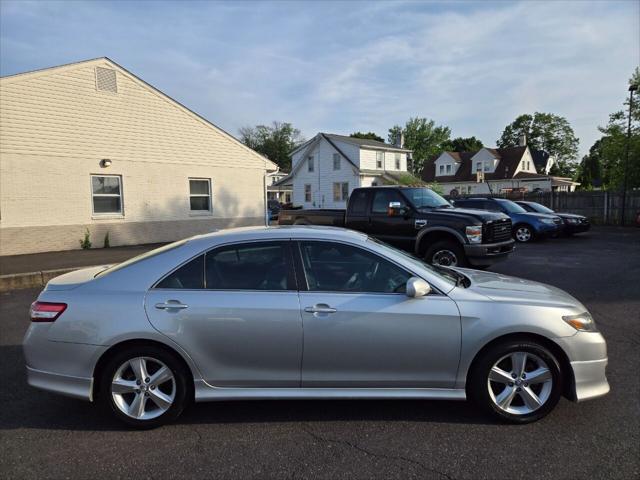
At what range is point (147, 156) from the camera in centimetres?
1547

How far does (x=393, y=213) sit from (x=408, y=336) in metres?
6.18

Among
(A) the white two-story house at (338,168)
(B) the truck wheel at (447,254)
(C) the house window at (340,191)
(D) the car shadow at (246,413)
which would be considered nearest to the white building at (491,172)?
(A) the white two-story house at (338,168)

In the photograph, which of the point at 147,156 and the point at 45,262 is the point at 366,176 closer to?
the point at 147,156

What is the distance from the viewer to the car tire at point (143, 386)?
11.0ft

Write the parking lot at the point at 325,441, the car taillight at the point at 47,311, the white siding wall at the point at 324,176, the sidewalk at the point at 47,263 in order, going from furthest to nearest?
the white siding wall at the point at 324,176 → the sidewalk at the point at 47,263 → the car taillight at the point at 47,311 → the parking lot at the point at 325,441

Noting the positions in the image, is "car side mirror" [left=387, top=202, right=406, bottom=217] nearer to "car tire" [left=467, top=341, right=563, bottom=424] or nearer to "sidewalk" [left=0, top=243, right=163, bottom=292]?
"car tire" [left=467, top=341, right=563, bottom=424]

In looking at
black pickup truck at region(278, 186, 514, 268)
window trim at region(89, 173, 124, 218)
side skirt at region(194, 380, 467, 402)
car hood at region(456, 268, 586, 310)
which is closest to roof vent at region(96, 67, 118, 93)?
window trim at region(89, 173, 124, 218)

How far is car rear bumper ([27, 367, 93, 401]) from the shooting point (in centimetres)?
335

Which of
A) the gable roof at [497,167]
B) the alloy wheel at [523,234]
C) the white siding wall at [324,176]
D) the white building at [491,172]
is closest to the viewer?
the alloy wheel at [523,234]

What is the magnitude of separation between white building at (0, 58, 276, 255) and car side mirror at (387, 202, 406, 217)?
32.1ft

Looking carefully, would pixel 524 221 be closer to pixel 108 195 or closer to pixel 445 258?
pixel 445 258

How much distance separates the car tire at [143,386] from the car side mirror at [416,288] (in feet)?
5.99

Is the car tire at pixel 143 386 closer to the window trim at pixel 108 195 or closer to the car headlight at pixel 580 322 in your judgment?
the car headlight at pixel 580 322

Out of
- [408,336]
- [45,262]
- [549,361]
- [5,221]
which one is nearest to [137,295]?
[408,336]
